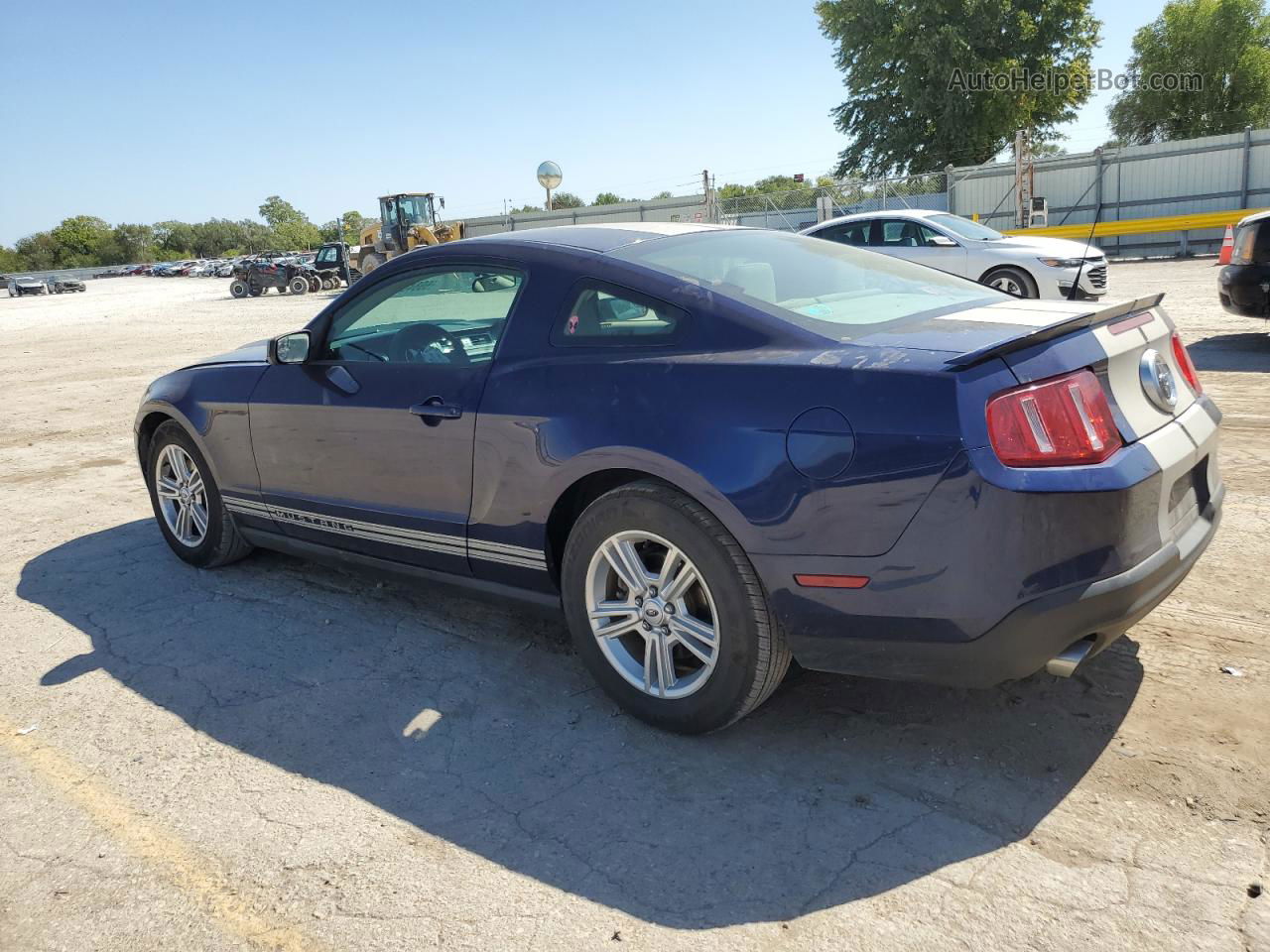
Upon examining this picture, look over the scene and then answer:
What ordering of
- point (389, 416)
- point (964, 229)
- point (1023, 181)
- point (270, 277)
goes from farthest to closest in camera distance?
point (270, 277), point (1023, 181), point (964, 229), point (389, 416)

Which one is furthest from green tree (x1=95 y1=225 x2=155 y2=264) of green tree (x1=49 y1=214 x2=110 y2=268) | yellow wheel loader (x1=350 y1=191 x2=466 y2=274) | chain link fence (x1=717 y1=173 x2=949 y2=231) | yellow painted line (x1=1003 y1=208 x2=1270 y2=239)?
yellow painted line (x1=1003 y1=208 x2=1270 y2=239)

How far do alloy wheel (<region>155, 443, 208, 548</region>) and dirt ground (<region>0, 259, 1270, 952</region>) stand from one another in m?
0.59

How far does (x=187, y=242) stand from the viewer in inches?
4879

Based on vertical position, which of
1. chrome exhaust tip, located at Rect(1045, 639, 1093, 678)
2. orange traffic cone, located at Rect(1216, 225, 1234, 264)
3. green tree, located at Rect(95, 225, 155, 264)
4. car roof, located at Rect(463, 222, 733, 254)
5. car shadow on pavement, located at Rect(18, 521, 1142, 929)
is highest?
green tree, located at Rect(95, 225, 155, 264)

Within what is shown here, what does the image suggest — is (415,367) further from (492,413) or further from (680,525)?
(680,525)

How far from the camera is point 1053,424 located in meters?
2.47

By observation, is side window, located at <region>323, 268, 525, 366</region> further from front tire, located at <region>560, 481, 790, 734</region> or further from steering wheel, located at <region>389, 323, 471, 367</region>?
front tire, located at <region>560, 481, 790, 734</region>

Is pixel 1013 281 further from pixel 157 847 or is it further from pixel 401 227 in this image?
pixel 401 227

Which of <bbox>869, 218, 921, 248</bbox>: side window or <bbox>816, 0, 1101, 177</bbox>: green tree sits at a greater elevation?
<bbox>816, 0, 1101, 177</bbox>: green tree

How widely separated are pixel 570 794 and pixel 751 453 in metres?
1.10

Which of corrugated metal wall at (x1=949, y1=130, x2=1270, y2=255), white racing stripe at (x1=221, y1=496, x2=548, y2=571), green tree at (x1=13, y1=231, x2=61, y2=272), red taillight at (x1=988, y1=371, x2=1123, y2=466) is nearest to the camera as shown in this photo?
red taillight at (x1=988, y1=371, x2=1123, y2=466)

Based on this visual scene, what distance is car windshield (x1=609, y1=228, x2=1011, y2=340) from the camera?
303 centimetres

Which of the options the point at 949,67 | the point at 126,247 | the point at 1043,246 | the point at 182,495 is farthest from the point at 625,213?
the point at 126,247

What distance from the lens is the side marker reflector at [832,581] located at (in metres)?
2.58
